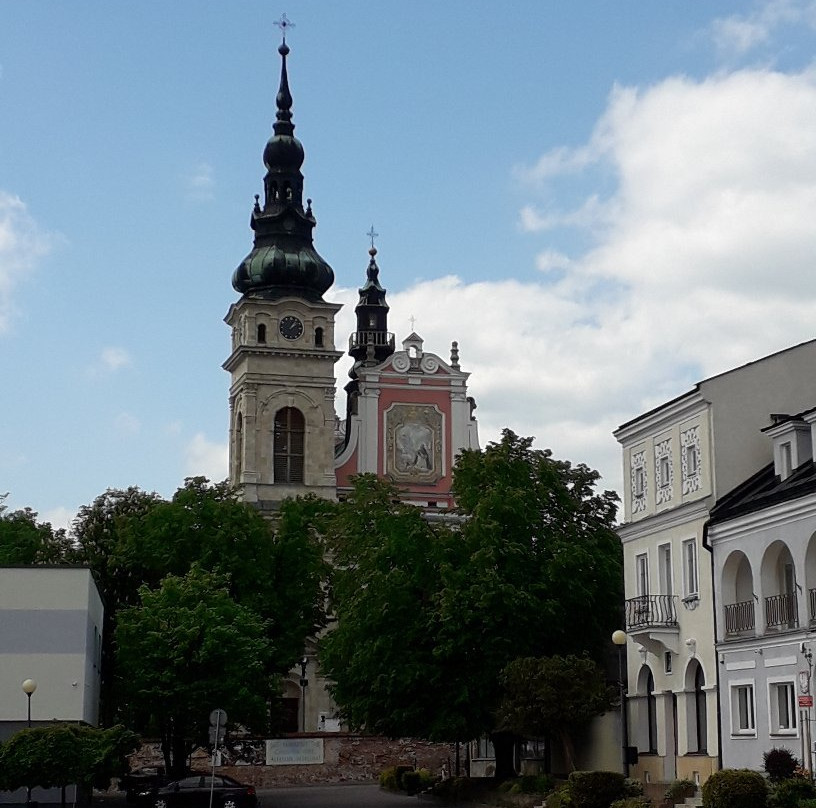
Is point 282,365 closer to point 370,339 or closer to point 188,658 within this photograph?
point 370,339

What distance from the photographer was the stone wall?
194ft

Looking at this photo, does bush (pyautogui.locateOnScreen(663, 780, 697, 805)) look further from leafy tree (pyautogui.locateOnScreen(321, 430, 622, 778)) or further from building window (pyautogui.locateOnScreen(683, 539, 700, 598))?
leafy tree (pyautogui.locateOnScreen(321, 430, 622, 778))

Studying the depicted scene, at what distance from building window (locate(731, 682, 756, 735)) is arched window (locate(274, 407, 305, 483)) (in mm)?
49259

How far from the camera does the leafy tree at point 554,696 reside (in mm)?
43156

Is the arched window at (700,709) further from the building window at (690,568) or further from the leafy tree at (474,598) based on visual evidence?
the leafy tree at (474,598)

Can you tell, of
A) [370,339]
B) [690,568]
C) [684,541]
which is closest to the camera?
[690,568]

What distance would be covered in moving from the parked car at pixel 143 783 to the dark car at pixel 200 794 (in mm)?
424

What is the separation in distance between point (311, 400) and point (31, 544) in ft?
91.5

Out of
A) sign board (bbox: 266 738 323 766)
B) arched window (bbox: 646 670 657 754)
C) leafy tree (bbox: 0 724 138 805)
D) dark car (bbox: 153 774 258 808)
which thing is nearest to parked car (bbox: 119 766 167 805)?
dark car (bbox: 153 774 258 808)

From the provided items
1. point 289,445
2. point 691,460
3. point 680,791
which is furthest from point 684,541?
point 289,445

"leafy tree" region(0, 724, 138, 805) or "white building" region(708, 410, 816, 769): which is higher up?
"white building" region(708, 410, 816, 769)

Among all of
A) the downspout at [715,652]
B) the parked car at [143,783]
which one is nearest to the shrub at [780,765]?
the downspout at [715,652]

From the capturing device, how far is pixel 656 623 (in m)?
42.1

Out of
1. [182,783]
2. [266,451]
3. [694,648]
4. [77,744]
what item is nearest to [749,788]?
[694,648]
